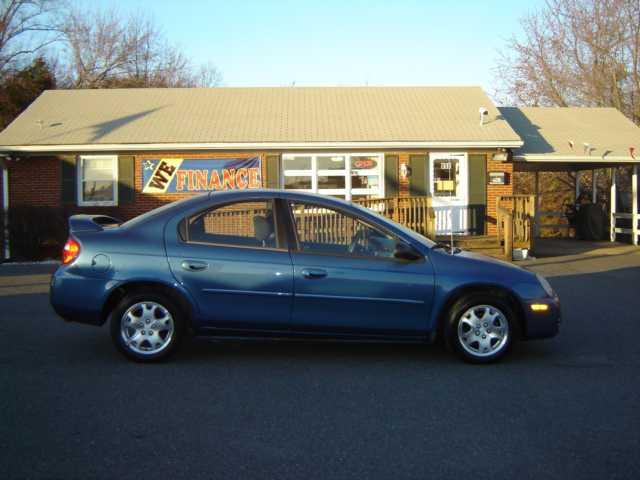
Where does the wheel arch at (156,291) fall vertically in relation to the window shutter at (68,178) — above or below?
below

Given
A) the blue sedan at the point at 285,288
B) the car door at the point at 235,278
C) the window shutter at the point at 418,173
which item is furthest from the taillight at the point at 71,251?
the window shutter at the point at 418,173

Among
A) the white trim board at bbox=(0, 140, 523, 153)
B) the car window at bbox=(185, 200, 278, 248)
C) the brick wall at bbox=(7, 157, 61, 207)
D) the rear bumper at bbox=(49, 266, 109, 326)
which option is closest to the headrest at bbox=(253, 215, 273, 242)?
the car window at bbox=(185, 200, 278, 248)

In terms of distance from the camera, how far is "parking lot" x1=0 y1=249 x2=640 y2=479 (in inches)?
165

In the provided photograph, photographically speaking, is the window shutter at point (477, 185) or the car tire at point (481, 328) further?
the window shutter at point (477, 185)

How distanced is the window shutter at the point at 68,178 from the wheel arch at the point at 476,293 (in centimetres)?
1396

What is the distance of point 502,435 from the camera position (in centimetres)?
471

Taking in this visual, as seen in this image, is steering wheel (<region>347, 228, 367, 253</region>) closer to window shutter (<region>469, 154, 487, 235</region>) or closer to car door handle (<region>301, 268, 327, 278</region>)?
car door handle (<region>301, 268, 327, 278</region>)

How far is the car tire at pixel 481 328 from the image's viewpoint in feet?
21.5

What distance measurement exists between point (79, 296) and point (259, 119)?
1398 cm

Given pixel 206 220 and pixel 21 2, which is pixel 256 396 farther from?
pixel 21 2

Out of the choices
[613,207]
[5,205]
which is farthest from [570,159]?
[5,205]

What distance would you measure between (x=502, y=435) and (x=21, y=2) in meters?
35.7

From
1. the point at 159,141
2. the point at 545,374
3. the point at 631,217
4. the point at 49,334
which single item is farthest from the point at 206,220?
the point at 631,217

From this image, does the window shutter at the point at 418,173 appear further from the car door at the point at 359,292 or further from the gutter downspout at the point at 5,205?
the car door at the point at 359,292
